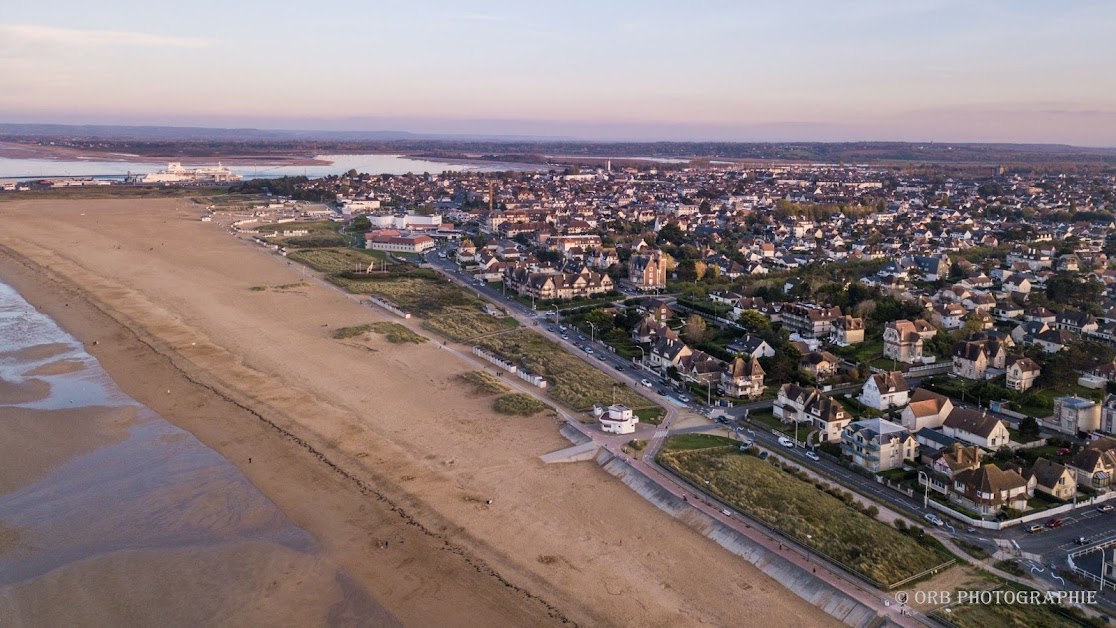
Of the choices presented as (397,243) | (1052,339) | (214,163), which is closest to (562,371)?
(1052,339)

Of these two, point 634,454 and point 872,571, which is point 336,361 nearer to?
point 634,454

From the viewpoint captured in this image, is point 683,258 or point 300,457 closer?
point 300,457

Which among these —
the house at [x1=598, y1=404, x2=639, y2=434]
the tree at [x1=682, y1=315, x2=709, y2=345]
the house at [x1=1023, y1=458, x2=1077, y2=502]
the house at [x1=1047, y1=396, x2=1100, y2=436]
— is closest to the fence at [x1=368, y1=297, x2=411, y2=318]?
the tree at [x1=682, y1=315, x2=709, y2=345]

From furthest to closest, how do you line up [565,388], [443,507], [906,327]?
[906,327] → [565,388] → [443,507]

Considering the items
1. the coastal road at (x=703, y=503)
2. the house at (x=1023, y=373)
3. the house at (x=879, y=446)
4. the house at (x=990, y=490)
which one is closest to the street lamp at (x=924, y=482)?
the house at (x=990, y=490)

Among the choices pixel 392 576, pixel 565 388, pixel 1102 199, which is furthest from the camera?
pixel 1102 199

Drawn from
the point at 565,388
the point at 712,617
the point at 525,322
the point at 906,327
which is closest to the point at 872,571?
the point at 712,617
